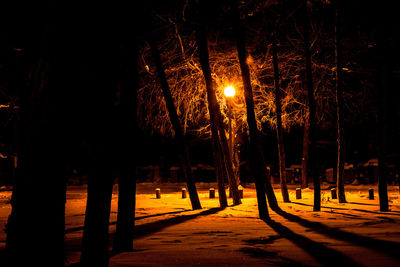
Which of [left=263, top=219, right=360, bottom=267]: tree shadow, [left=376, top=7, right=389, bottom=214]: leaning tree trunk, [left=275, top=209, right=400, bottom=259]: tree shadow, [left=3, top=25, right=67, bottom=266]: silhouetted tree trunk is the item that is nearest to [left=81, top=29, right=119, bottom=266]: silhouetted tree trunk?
[left=3, top=25, right=67, bottom=266]: silhouetted tree trunk

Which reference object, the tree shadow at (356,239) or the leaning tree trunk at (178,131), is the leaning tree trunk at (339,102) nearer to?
the tree shadow at (356,239)

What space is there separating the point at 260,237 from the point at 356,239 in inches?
81.3

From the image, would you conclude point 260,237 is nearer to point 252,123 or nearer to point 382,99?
point 252,123

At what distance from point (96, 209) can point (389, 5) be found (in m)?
11.3

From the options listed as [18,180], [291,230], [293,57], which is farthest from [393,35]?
[18,180]

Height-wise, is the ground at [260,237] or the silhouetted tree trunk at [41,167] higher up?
the silhouetted tree trunk at [41,167]

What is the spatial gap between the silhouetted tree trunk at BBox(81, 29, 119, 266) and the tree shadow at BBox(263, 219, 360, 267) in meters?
3.46

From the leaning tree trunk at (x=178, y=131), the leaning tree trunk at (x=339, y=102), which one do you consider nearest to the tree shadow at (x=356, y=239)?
the leaning tree trunk at (x=339, y=102)

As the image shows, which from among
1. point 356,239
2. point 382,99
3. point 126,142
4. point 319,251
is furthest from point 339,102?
point 126,142

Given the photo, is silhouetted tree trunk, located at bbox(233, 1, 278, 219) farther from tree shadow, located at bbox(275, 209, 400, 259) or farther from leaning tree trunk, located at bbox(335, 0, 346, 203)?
leaning tree trunk, located at bbox(335, 0, 346, 203)

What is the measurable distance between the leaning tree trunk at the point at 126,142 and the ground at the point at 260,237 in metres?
0.50

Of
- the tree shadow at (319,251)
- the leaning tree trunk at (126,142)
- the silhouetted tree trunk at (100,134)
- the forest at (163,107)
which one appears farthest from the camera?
the leaning tree trunk at (126,142)

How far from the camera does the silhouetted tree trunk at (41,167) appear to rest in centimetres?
472

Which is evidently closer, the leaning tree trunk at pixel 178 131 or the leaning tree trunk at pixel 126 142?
the leaning tree trunk at pixel 126 142
